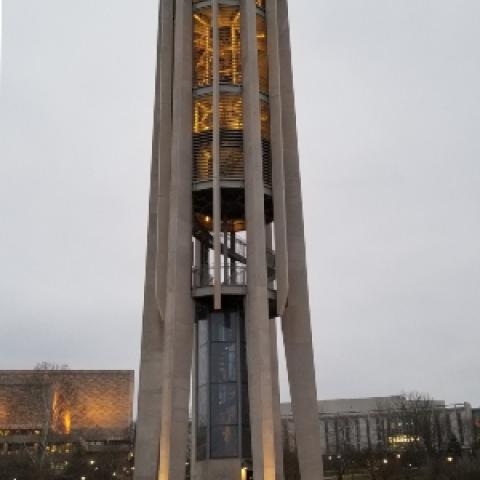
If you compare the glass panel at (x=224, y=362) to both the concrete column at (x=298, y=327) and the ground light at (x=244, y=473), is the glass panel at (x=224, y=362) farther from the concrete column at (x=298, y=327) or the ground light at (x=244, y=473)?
the ground light at (x=244, y=473)

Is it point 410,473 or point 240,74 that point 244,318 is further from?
point 410,473

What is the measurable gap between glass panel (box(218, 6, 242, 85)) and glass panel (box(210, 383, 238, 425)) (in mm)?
15187

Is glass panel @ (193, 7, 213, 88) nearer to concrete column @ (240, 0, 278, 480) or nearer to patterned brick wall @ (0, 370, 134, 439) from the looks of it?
concrete column @ (240, 0, 278, 480)

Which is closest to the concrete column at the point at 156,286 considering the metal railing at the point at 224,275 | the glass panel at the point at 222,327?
the metal railing at the point at 224,275

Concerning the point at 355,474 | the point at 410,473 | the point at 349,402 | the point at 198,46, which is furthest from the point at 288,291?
the point at 349,402

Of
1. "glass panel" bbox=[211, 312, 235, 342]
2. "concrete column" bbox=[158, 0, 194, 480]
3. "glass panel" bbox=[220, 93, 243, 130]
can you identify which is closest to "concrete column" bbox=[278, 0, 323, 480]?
"glass panel" bbox=[211, 312, 235, 342]

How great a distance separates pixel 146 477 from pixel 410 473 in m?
43.1

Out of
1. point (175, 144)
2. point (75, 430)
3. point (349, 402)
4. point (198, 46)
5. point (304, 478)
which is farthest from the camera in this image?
point (349, 402)

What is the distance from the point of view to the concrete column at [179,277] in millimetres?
29906

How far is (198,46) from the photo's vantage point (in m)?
37.0

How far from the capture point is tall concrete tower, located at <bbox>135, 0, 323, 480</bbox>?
31.1m

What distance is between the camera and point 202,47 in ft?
121

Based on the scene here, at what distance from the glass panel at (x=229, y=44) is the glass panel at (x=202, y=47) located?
571 millimetres

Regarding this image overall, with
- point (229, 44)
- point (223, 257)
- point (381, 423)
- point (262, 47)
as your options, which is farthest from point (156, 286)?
point (381, 423)
